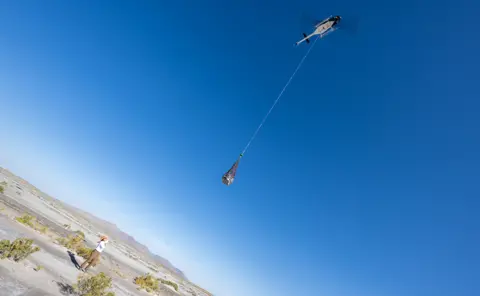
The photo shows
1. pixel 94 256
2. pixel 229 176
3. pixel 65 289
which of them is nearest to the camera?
pixel 65 289

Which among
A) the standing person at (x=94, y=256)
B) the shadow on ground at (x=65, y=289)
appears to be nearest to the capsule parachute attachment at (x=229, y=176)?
the standing person at (x=94, y=256)

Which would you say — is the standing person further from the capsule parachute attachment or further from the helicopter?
the helicopter

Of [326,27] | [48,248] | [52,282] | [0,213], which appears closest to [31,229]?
[0,213]

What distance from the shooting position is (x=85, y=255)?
853 inches

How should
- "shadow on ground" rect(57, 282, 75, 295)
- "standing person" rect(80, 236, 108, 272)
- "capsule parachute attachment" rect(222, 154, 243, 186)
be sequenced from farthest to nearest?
"standing person" rect(80, 236, 108, 272)
"capsule parachute attachment" rect(222, 154, 243, 186)
"shadow on ground" rect(57, 282, 75, 295)

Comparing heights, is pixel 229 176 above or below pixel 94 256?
above

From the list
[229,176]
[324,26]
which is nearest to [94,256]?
[229,176]

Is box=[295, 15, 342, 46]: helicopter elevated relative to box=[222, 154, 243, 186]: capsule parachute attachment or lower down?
elevated

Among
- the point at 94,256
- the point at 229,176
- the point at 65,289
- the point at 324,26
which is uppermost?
the point at 324,26

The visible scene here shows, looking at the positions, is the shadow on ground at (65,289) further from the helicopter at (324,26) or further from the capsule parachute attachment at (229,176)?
the helicopter at (324,26)

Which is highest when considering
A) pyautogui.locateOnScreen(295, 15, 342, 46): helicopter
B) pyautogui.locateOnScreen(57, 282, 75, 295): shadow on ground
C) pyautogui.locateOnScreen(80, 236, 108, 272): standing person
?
pyautogui.locateOnScreen(295, 15, 342, 46): helicopter

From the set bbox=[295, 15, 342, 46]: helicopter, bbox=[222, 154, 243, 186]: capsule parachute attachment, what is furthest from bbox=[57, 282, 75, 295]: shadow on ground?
bbox=[295, 15, 342, 46]: helicopter

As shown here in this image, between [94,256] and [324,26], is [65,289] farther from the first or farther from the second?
[324,26]

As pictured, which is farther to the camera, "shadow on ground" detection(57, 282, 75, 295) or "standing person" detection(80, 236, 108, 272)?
"standing person" detection(80, 236, 108, 272)
